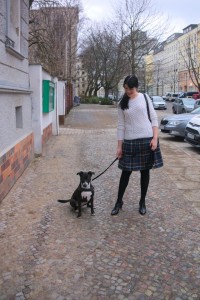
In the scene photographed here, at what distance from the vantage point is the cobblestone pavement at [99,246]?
3156 mm

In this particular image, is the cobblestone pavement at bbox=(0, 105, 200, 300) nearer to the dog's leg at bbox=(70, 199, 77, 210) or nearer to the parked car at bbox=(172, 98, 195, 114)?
the dog's leg at bbox=(70, 199, 77, 210)

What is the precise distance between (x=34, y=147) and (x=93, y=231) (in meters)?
5.22

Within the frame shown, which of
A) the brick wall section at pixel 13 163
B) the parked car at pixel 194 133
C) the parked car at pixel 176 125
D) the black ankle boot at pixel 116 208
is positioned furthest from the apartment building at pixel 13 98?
the parked car at pixel 176 125

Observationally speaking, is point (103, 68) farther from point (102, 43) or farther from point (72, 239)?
point (72, 239)

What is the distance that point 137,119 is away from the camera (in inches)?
183

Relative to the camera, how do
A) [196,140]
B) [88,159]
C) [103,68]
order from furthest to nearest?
1. [103,68]
2. [196,140]
3. [88,159]

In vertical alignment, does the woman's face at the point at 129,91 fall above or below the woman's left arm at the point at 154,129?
above

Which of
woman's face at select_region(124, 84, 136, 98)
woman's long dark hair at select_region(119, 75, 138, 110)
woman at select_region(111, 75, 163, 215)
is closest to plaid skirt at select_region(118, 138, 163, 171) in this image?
woman at select_region(111, 75, 163, 215)

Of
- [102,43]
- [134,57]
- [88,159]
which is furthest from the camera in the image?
[102,43]

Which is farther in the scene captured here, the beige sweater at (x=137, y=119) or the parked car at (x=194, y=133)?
the parked car at (x=194, y=133)

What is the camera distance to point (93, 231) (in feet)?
14.4

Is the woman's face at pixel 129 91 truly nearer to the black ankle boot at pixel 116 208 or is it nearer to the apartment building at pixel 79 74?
the black ankle boot at pixel 116 208

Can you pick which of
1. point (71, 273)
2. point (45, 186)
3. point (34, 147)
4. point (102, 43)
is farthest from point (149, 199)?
point (102, 43)

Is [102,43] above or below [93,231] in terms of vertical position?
above
